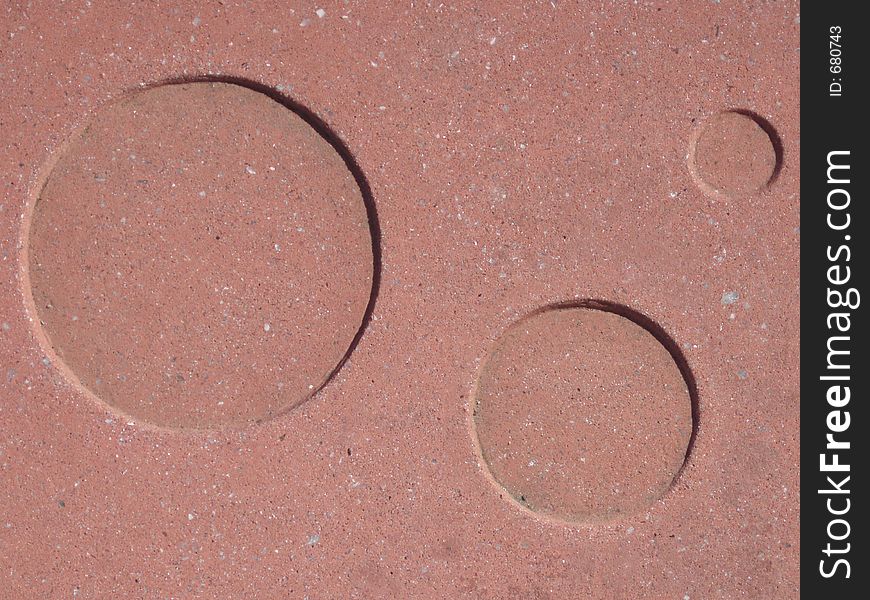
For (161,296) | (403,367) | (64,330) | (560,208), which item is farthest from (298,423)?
(560,208)

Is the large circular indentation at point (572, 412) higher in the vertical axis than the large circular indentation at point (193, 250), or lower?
lower
